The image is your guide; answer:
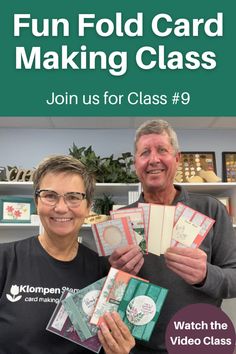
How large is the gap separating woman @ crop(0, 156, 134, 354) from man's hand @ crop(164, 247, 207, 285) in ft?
0.80

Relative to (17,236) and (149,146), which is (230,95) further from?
(17,236)

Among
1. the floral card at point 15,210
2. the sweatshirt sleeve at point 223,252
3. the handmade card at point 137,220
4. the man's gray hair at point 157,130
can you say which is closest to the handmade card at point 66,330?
the handmade card at point 137,220

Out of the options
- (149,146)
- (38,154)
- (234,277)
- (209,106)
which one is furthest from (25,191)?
(234,277)

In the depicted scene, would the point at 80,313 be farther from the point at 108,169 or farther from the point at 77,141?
the point at 77,141

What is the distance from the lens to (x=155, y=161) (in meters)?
1.85

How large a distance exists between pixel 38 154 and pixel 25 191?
0.45 meters

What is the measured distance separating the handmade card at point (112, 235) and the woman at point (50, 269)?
0.20ft

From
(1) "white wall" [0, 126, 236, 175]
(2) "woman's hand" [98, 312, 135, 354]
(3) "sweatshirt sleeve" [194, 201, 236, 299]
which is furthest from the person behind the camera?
(1) "white wall" [0, 126, 236, 175]

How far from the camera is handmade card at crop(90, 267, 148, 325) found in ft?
4.26

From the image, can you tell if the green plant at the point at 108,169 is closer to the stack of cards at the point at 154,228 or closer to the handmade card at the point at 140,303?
the stack of cards at the point at 154,228

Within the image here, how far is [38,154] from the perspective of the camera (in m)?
4.80

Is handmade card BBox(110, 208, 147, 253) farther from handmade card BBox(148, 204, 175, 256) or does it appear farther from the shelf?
the shelf

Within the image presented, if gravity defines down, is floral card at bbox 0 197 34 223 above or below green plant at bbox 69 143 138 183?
below

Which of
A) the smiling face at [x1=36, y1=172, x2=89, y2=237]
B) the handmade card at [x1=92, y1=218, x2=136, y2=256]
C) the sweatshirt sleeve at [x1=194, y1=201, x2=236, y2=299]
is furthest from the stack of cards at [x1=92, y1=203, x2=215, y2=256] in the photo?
the sweatshirt sleeve at [x1=194, y1=201, x2=236, y2=299]
